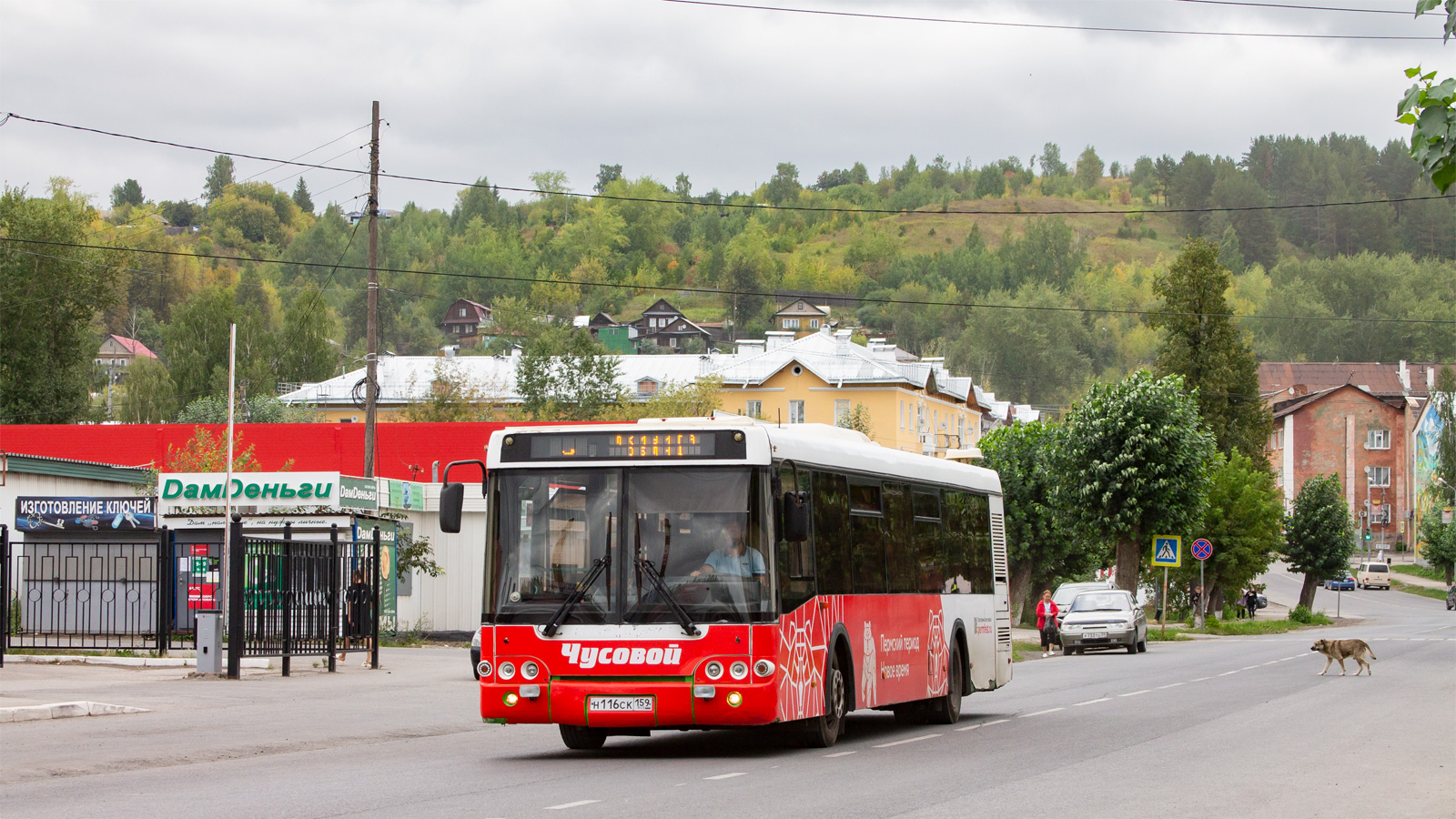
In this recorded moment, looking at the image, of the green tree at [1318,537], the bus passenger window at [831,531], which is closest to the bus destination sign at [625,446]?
the bus passenger window at [831,531]

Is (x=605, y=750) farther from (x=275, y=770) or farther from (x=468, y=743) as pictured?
(x=275, y=770)

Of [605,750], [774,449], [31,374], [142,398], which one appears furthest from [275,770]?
[142,398]

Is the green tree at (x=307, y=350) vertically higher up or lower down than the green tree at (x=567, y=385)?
higher up

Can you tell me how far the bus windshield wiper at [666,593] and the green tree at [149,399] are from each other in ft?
297

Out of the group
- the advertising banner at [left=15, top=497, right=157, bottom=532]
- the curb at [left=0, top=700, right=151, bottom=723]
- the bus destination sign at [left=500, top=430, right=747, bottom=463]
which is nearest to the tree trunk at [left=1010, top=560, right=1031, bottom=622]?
the advertising banner at [left=15, top=497, right=157, bottom=532]

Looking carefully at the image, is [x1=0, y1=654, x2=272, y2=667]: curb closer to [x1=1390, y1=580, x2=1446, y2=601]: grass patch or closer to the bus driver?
the bus driver

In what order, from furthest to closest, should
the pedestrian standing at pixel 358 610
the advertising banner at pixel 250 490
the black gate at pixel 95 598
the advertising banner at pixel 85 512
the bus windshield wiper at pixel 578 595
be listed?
the advertising banner at pixel 250 490
the advertising banner at pixel 85 512
the pedestrian standing at pixel 358 610
the black gate at pixel 95 598
the bus windshield wiper at pixel 578 595

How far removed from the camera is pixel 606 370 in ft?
324

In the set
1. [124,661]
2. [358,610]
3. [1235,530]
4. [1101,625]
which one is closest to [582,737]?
[358,610]

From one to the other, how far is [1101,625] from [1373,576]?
78.4m

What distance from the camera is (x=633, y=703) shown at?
13.1 m

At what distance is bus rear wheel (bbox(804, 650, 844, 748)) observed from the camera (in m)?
14.3

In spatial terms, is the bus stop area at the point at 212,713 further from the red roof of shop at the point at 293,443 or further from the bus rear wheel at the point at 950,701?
the red roof of shop at the point at 293,443

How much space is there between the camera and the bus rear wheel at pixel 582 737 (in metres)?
14.6
